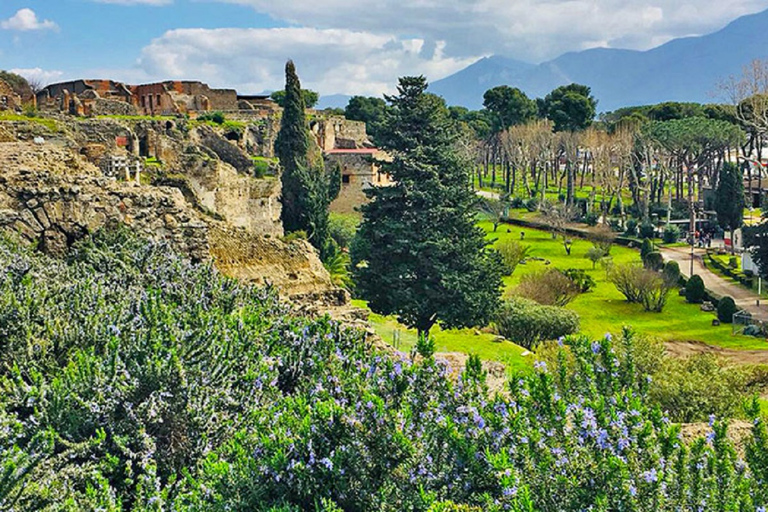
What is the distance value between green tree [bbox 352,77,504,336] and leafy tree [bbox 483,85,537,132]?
238 ft

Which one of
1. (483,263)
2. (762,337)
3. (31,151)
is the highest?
(31,151)

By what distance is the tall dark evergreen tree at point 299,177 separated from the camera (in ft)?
119

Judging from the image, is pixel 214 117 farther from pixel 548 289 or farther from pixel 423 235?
pixel 423 235

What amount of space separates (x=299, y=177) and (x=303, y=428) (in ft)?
106

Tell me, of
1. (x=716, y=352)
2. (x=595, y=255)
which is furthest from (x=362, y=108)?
(x=716, y=352)

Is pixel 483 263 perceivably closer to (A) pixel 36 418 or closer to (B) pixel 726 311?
(B) pixel 726 311

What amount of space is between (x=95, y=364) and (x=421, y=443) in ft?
11.7

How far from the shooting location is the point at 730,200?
4812 centimetres

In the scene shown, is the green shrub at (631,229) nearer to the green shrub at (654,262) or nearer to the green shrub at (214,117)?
the green shrub at (654,262)

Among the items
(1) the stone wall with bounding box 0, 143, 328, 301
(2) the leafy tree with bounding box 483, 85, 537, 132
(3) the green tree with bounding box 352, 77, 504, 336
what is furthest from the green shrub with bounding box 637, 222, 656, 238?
(2) the leafy tree with bounding box 483, 85, 537, 132

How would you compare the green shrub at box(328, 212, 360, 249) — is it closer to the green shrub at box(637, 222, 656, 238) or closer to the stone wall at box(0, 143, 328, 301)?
the green shrub at box(637, 222, 656, 238)

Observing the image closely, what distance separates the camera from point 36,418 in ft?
21.4

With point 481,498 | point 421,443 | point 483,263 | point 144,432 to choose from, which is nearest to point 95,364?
point 144,432

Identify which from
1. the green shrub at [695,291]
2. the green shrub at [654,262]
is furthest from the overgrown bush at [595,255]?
the green shrub at [695,291]
